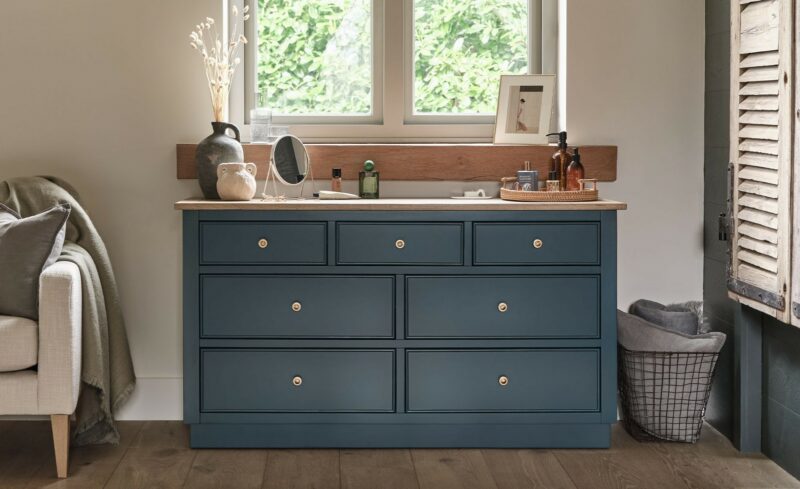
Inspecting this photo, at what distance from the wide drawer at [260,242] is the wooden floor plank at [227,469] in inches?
25.2

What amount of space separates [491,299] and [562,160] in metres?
0.63

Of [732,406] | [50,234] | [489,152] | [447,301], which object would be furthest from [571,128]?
[50,234]

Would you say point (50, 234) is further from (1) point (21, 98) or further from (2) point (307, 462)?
(2) point (307, 462)

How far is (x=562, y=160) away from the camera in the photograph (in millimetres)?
3785

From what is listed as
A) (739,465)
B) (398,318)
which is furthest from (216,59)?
(739,465)

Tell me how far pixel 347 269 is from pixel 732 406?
142 cm

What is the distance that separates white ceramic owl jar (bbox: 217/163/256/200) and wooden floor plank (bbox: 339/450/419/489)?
3.05 feet

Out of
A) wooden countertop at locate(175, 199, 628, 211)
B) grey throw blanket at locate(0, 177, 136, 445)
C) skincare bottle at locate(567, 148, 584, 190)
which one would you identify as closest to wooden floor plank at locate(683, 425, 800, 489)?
wooden countertop at locate(175, 199, 628, 211)

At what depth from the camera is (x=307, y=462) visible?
134 inches

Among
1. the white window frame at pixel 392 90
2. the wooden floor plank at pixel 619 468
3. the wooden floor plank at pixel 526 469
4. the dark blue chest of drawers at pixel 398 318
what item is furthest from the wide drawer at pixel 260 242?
the wooden floor plank at pixel 619 468

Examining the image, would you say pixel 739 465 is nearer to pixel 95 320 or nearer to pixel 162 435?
pixel 162 435

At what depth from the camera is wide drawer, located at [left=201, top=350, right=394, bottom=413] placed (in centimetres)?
350

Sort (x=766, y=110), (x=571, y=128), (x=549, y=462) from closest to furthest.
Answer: (x=766, y=110)
(x=549, y=462)
(x=571, y=128)

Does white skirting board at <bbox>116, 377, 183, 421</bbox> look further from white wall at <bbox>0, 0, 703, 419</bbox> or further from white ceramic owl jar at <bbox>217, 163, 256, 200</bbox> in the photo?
white ceramic owl jar at <bbox>217, 163, 256, 200</bbox>
